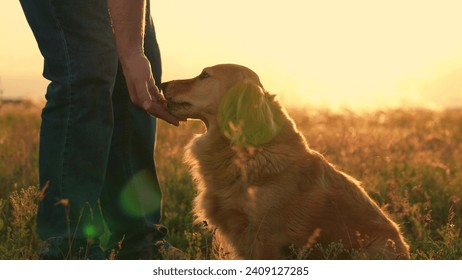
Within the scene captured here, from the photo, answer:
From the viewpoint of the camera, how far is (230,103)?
365 centimetres

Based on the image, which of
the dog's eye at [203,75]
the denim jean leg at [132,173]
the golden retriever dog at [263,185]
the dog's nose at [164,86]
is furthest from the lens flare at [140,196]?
the dog's eye at [203,75]

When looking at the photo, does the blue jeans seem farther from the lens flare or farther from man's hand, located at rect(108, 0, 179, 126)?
the lens flare

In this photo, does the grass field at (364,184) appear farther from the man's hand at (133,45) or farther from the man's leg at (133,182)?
the man's hand at (133,45)

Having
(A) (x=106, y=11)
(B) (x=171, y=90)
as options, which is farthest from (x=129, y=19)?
(B) (x=171, y=90)

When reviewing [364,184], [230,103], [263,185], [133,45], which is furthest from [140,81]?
[364,184]

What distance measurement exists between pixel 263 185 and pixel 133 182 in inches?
31.6

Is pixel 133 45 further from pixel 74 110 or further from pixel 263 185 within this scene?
pixel 263 185

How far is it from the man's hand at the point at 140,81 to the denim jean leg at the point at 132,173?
0.24m

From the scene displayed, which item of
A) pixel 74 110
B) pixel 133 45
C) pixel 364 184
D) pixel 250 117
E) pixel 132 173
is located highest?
pixel 133 45

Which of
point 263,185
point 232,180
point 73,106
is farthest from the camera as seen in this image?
point 232,180

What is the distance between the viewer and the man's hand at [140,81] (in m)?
3.30
